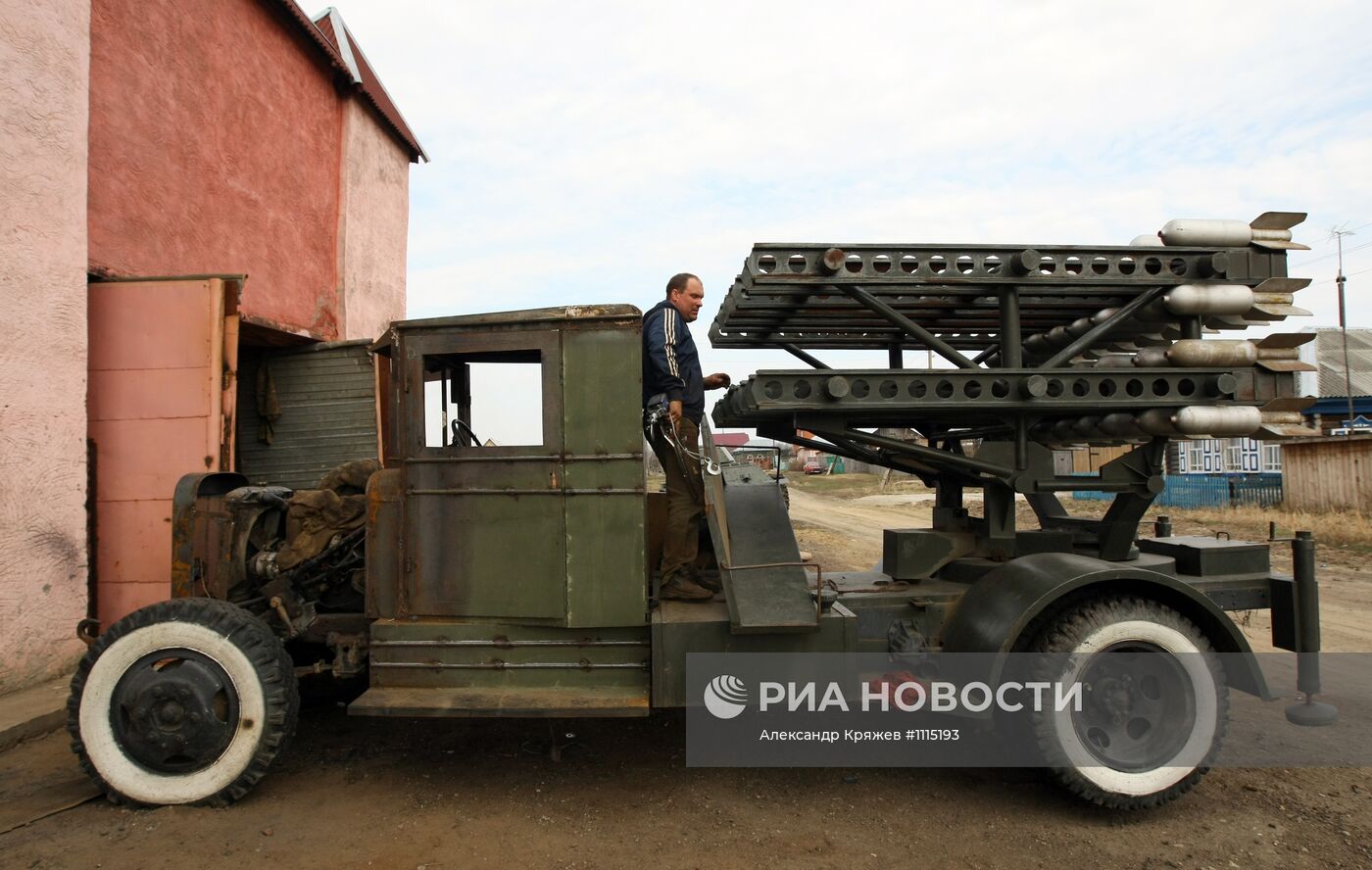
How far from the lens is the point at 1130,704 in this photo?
12.0ft

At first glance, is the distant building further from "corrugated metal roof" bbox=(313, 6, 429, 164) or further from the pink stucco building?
the pink stucco building

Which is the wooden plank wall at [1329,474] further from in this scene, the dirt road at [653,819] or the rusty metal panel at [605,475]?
the rusty metal panel at [605,475]

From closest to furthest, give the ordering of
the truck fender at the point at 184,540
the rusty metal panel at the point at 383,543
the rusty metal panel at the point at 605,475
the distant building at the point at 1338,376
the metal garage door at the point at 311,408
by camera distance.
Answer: the rusty metal panel at the point at 605,475, the rusty metal panel at the point at 383,543, the truck fender at the point at 184,540, the metal garage door at the point at 311,408, the distant building at the point at 1338,376

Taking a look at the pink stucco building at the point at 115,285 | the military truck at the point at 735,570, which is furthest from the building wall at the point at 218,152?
the military truck at the point at 735,570

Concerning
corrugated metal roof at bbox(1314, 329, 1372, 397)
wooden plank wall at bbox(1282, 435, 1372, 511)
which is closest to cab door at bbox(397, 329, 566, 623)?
wooden plank wall at bbox(1282, 435, 1372, 511)

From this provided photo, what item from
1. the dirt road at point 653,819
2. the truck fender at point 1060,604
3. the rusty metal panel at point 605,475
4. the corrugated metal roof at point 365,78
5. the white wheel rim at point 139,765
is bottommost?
the dirt road at point 653,819

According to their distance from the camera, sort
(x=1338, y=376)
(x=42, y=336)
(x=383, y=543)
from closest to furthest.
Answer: (x=383, y=543), (x=42, y=336), (x=1338, y=376)

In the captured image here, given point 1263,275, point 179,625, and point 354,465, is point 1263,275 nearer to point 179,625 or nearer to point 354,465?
point 354,465

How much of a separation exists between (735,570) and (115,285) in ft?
18.7

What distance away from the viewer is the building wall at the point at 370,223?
10977mm

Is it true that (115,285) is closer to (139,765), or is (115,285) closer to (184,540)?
(184,540)

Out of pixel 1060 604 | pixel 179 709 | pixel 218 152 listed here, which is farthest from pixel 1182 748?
pixel 218 152

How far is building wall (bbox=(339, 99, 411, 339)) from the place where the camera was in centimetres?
1098

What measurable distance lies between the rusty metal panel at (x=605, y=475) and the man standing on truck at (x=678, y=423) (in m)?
0.24
